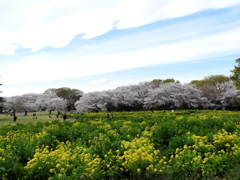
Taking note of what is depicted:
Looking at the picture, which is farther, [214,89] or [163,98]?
[214,89]

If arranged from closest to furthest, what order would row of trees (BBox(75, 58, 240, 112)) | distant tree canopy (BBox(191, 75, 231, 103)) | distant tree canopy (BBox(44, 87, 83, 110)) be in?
row of trees (BBox(75, 58, 240, 112)) → distant tree canopy (BBox(191, 75, 231, 103)) → distant tree canopy (BBox(44, 87, 83, 110))

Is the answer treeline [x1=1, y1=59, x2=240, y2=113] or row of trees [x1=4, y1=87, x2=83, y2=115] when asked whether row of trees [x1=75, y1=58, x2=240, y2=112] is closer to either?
treeline [x1=1, y1=59, x2=240, y2=113]

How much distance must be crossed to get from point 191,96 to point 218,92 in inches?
299

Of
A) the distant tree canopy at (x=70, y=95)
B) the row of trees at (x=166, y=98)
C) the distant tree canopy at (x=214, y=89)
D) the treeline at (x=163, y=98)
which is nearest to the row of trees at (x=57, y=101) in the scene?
the distant tree canopy at (x=70, y=95)

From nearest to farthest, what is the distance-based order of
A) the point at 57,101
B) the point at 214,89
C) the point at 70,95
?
the point at 214,89 < the point at 57,101 < the point at 70,95

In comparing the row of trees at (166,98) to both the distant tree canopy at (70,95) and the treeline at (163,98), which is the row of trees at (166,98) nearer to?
the treeline at (163,98)

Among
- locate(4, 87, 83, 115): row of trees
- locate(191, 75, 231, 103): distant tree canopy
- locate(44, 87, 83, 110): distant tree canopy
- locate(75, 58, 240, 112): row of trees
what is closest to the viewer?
locate(75, 58, 240, 112): row of trees

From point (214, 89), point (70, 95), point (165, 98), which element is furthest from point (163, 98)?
point (70, 95)

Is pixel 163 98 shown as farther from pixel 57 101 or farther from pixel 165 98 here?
pixel 57 101

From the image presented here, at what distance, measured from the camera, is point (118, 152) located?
22.2 ft

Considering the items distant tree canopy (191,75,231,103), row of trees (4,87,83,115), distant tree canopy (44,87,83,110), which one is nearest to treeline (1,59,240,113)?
distant tree canopy (191,75,231,103)

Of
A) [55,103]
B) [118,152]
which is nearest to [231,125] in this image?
[118,152]

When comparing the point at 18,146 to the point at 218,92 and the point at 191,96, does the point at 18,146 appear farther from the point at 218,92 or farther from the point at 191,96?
the point at 218,92

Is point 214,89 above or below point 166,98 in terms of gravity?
above
